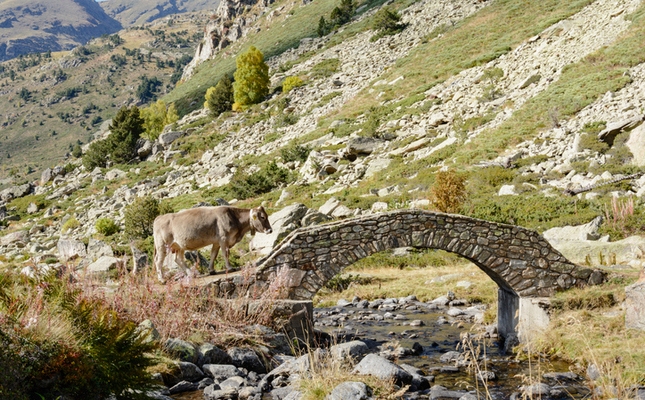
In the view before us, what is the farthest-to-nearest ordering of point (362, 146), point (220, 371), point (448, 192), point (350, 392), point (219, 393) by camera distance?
1. point (362, 146)
2. point (448, 192)
3. point (220, 371)
4. point (219, 393)
5. point (350, 392)

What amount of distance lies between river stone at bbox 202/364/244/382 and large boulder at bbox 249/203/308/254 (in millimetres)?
16095

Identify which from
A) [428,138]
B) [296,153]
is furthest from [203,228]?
[296,153]

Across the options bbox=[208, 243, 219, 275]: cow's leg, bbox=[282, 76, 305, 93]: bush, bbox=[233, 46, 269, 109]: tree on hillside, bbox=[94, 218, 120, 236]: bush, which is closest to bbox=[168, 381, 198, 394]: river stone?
bbox=[208, 243, 219, 275]: cow's leg

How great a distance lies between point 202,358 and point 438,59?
57.3 metres

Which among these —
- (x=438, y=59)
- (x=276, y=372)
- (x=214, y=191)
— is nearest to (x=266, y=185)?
(x=214, y=191)

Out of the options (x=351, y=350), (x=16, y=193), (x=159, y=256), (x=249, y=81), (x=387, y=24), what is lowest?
(x=16, y=193)

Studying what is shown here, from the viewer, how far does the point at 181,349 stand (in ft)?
38.3

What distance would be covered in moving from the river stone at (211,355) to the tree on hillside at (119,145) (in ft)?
221

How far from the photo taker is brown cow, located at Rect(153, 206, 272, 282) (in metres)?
14.4

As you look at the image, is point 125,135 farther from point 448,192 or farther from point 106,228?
point 448,192

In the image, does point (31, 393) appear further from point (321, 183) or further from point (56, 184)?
point (56, 184)

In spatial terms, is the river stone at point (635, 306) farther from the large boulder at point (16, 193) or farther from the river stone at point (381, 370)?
the large boulder at point (16, 193)

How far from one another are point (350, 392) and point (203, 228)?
660 cm

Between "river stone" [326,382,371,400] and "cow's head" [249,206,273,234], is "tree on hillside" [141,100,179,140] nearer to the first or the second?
"cow's head" [249,206,273,234]
